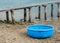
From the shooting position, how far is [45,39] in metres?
5.67

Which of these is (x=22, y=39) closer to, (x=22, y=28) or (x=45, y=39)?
(x=45, y=39)

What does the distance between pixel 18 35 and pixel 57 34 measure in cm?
108

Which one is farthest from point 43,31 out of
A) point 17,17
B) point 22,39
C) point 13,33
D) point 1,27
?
point 17,17

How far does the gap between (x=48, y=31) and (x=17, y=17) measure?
3.54 m

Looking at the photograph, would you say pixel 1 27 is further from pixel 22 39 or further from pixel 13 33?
pixel 22 39

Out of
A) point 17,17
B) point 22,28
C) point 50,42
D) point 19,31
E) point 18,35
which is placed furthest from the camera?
point 17,17

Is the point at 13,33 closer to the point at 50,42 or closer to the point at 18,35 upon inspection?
the point at 18,35

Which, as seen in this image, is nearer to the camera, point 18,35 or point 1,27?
point 18,35

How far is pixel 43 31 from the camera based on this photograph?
558 centimetres

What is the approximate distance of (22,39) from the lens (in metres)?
5.60

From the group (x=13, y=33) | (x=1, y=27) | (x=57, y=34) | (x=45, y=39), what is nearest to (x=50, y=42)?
(x=45, y=39)

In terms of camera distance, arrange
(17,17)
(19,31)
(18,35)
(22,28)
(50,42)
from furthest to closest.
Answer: (17,17) → (22,28) → (19,31) → (18,35) → (50,42)

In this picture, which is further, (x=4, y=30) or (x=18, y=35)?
(x=4, y=30)

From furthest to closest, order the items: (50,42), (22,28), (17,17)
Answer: (17,17), (22,28), (50,42)
